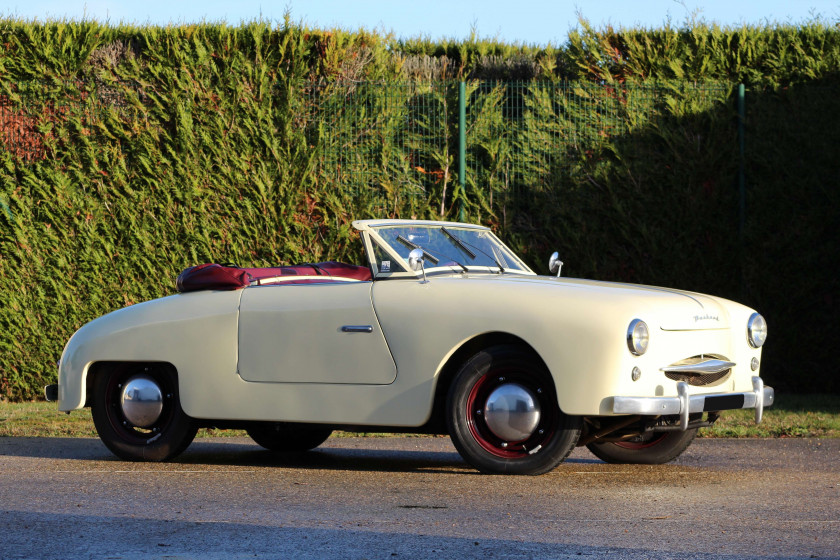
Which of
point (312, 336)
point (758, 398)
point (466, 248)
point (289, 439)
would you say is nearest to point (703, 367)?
point (758, 398)

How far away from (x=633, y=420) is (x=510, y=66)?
7.79m

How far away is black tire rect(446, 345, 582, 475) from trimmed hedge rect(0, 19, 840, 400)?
5.97 metres

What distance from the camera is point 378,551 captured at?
4.58 meters

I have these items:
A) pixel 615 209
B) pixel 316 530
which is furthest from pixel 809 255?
pixel 316 530

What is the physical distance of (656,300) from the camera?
6570 millimetres

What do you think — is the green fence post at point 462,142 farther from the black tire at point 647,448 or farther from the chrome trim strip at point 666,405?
the chrome trim strip at point 666,405

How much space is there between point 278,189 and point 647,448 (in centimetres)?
603

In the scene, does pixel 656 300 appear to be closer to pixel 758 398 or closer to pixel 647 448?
pixel 758 398

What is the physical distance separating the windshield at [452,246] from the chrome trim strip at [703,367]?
5.29ft

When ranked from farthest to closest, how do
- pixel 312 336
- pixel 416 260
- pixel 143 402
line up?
pixel 143 402, pixel 312 336, pixel 416 260

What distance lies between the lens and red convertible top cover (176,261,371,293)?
7.66 meters

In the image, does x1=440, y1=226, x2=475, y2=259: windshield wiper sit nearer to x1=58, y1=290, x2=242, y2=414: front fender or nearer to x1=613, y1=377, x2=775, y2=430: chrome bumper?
x1=58, y1=290, x2=242, y2=414: front fender

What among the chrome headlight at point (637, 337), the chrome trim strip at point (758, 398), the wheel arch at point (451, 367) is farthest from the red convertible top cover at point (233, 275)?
the chrome trim strip at point (758, 398)


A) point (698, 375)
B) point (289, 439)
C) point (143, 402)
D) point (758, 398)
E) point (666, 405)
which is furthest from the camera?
point (289, 439)
